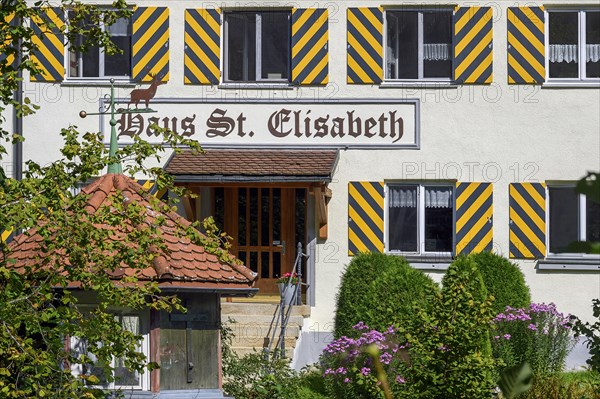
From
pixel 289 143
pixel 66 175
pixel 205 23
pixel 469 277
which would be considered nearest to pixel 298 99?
pixel 289 143

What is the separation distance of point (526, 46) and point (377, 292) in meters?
4.41

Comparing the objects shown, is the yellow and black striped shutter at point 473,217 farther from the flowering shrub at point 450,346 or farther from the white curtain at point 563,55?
the flowering shrub at point 450,346

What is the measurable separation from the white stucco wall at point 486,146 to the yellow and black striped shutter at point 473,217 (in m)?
0.11

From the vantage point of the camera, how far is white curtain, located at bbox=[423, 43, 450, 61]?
16891 millimetres

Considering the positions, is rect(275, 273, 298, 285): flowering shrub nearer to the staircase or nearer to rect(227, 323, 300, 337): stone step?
the staircase

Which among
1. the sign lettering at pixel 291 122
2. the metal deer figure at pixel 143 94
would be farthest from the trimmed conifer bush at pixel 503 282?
the metal deer figure at pixel 143 94

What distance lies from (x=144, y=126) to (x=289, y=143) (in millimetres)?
2124

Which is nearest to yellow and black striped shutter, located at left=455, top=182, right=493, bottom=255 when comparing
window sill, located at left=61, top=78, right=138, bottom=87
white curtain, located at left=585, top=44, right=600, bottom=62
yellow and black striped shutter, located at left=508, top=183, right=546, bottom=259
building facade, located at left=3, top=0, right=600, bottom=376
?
building facade, located at left=3, top=0, right=600, bottom=376

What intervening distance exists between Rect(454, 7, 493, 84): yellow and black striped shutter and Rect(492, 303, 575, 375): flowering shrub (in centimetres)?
391

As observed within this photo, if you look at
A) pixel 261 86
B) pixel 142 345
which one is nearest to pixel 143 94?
pixel 261 86

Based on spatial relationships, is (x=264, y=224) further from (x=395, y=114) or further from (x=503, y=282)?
(x=503, y=282)

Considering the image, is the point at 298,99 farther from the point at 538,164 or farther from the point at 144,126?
the point at 538,164

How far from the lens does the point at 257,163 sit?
16.3 meters

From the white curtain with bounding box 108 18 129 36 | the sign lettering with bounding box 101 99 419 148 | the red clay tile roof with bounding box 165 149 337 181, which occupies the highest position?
the white curtain with bounding box 108 18 129 36
